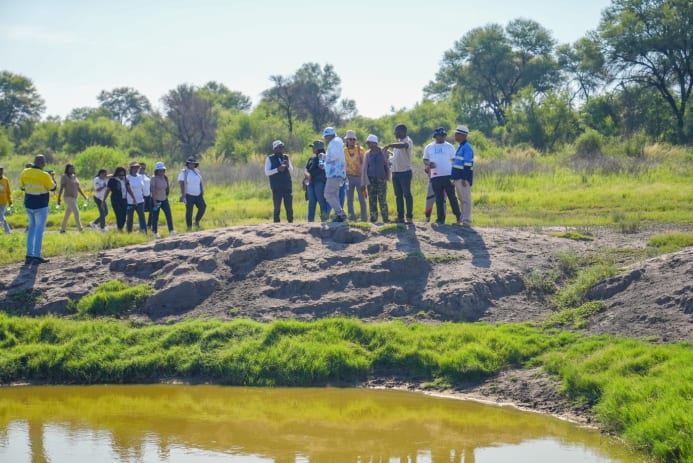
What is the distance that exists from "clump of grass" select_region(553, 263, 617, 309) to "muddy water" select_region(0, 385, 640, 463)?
2947mm

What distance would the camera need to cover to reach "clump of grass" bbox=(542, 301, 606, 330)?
11523mm

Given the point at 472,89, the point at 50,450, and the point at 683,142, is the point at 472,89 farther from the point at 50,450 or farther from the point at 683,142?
the point at 50,450

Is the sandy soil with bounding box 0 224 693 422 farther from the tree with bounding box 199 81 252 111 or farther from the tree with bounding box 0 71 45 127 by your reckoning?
the tree with bounding box 199 81 252 111

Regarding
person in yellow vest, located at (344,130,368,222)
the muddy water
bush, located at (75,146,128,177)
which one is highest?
bush, located at (75,146,128,177)

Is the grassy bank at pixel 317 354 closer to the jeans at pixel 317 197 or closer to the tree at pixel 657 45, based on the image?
the jeans at pixel 317 197

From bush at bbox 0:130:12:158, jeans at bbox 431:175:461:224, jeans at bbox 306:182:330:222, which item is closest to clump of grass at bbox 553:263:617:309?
jeans at bbox 431:175:461:224

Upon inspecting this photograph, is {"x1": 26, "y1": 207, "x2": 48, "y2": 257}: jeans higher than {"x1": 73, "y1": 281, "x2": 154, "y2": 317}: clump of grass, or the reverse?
{"x1": 26, "y1": 207, "x2": 48, "y2": 257}: jeans

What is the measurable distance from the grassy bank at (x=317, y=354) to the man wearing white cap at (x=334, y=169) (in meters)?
3.60

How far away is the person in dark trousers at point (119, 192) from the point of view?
1873 cm

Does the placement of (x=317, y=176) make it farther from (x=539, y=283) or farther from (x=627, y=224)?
(x=627, y=224)

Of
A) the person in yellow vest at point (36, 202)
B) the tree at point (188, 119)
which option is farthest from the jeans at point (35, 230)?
the tree at point (188, 119)

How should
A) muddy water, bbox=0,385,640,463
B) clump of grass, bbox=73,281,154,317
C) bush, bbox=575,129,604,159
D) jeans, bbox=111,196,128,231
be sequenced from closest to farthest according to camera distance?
muddy water, bbox=0,385,640,463 < clump of grass, bbox=73,281,154,317 < jeans, bbox=111,196,128,231 < bush, bbox=575,129,604,159

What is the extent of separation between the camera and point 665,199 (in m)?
21.2

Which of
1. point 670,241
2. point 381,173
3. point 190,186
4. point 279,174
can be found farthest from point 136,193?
point 670,241
